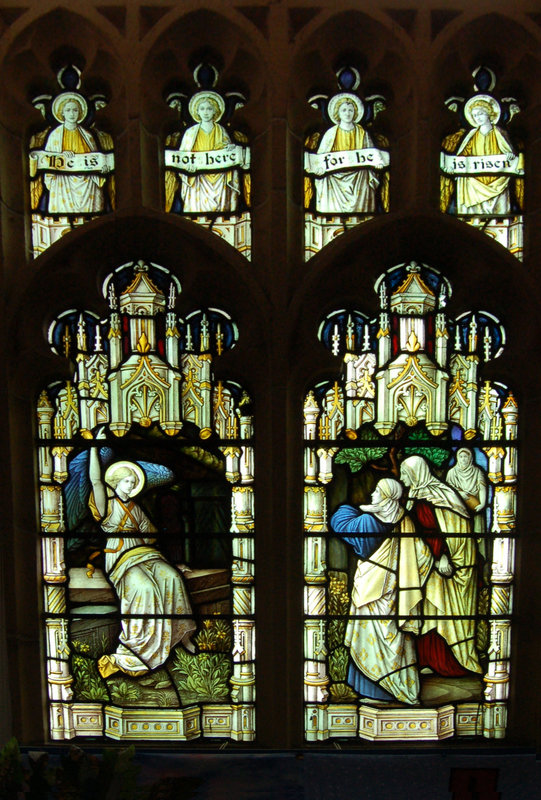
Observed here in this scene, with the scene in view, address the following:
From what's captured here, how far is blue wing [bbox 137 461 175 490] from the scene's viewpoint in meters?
4.02

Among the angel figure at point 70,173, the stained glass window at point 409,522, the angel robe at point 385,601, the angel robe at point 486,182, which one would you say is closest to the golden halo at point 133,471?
the stained glass window at point 409,522

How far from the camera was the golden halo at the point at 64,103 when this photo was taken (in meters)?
3.95

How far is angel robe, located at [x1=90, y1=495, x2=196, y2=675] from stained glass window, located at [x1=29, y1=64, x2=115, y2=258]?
1504mm

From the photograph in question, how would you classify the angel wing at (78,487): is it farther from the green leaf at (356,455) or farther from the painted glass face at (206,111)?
the painted glass face at (206,111)

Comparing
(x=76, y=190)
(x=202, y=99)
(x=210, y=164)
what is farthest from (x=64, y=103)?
(x=210, y=164)

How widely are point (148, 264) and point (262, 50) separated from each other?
1.21 meters

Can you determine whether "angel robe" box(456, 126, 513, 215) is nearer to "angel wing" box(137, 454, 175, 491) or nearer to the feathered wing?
the feathered wing

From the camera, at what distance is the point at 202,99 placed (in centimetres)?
394

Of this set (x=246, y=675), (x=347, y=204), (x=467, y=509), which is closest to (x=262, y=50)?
(x=347, y=204)

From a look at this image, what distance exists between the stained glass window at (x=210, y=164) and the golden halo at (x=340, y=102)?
47cm

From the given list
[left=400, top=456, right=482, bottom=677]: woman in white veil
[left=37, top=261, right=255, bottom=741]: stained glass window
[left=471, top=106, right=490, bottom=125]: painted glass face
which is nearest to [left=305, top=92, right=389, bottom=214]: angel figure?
[left=471, top=106, right=490, bottom=125]: painted glass face

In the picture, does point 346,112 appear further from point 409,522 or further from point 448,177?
point 409,522

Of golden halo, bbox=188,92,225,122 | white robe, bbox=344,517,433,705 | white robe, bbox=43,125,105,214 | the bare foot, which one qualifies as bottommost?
the bare foot

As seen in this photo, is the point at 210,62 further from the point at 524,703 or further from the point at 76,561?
the point at 524,703
